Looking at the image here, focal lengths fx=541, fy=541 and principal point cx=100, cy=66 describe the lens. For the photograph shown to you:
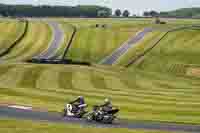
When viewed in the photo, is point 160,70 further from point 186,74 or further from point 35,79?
point 35,79

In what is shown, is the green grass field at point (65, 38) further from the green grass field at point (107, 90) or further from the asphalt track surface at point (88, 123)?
the asphalt track surface at point (88, 123)

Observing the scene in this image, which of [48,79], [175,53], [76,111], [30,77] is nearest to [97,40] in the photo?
[175,53]

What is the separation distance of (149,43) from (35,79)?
61374mm

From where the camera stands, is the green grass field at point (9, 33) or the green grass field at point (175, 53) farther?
the green grass field at point (9, 33)

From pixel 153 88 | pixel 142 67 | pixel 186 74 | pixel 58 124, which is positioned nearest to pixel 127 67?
pixel 142 67

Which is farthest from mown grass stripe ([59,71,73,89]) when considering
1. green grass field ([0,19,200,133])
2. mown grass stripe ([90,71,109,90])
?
mown grass stripe ([90,71,109,90])

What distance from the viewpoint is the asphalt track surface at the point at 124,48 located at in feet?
405

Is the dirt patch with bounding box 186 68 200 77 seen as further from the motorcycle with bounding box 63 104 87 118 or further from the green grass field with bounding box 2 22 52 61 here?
the motorcycle with bounding box 63 104 87 118

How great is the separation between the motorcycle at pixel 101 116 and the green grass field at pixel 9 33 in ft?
310

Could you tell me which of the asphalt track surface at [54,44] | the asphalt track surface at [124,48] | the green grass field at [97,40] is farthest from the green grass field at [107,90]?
the asphalt track surface at [54,44]

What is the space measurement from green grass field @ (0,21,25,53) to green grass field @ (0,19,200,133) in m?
3.23

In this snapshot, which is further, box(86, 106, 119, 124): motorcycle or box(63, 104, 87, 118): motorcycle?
box(63, 104, 87, 118): motorcycle

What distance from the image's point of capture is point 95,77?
87000 mm

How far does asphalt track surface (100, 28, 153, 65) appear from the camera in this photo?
123m
